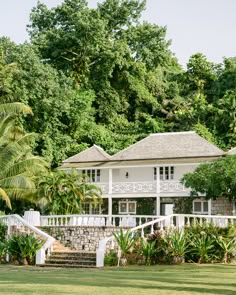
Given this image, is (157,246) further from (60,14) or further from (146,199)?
(60,14)

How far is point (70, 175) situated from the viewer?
116 feet

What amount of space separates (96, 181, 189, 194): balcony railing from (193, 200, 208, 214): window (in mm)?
1342

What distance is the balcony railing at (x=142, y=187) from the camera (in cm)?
4066

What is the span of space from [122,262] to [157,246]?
1247 mm

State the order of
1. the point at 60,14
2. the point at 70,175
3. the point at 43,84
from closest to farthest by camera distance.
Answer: the point at 70,175
the point at 43,84
the point at 60,14

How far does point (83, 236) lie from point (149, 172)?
649 inches

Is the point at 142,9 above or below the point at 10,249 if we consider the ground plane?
above

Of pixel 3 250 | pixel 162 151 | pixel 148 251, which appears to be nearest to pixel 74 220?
pixel 3 250

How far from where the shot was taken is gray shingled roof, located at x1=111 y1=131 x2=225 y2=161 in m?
40.2

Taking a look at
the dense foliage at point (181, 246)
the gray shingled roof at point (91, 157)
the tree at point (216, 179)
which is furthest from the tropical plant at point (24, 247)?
the gray shingled roof at point (91, 157)

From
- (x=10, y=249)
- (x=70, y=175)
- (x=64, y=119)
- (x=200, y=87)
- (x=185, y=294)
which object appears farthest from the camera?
(x=200, y=87)

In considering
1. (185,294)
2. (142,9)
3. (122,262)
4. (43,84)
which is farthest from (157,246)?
(142,9)

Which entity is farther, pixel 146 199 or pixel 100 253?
pixel 146 199

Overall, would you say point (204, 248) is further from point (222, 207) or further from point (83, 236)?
point (222, 207)
